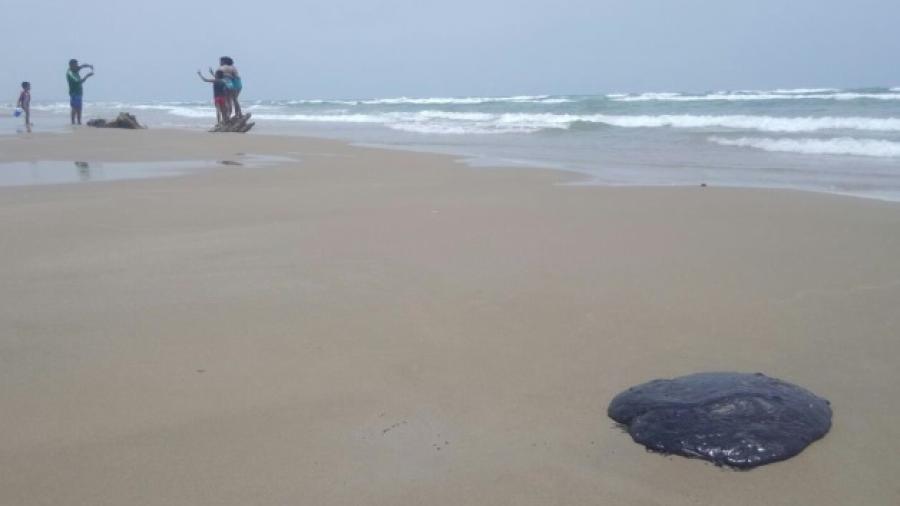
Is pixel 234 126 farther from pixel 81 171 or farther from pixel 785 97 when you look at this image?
pixel 785 97

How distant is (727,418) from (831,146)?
1102cm

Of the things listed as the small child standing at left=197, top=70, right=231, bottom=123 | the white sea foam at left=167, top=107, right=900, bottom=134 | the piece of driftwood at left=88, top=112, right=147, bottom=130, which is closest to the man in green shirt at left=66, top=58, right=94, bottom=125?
the piece of driftwood at left=88, top=112, right=147, bottom=130

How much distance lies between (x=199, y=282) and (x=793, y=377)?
2802mm

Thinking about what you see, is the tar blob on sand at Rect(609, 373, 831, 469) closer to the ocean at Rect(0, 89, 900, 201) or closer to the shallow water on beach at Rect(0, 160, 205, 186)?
the ocean at Rect(0, 89, 900, 201)

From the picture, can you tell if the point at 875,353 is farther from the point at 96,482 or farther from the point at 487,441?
the point at 96,482

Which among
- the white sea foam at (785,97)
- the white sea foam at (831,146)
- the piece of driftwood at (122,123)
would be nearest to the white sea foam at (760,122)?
the white sea foam at (831,146)

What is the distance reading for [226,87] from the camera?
52.3 feet

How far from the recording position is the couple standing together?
51.1ft

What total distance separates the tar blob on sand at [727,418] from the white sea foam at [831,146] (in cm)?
1010

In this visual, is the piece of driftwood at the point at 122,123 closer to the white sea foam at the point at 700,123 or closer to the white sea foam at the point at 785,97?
the white sea foam at the point at 700,123

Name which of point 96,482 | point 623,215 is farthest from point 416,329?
point 623,215

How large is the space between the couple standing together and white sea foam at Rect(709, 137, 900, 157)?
10.4 meters

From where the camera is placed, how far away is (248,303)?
3381 millimetres

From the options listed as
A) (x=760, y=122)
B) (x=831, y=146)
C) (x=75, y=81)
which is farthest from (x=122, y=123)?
(x=760, y=122)
